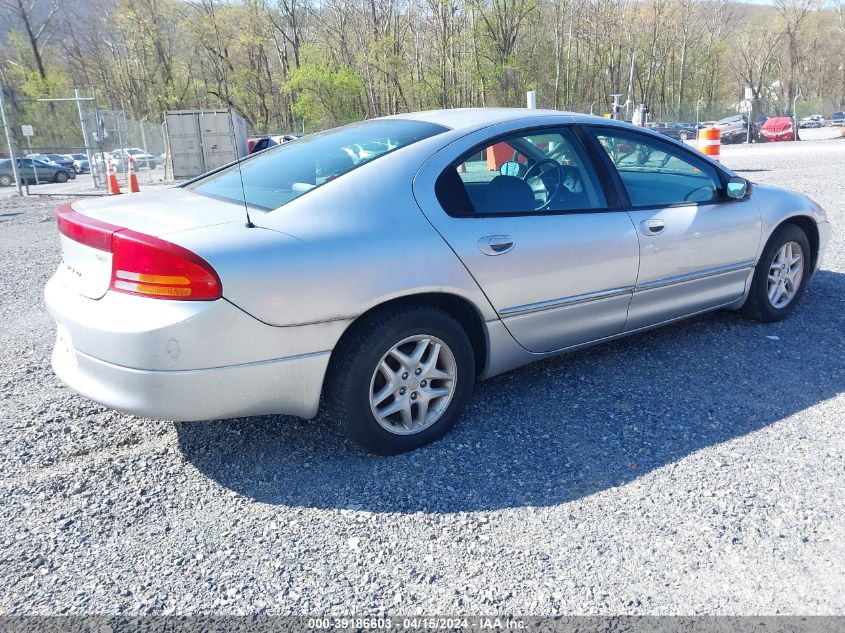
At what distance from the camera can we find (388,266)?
8.62 ft

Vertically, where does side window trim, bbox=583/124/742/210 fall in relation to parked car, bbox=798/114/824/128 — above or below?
below

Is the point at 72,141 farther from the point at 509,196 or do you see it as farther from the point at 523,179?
the point at 509,196

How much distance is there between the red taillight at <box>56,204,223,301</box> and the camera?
230cm

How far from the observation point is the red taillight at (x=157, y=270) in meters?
2.30

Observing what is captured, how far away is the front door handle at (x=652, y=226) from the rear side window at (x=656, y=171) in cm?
11

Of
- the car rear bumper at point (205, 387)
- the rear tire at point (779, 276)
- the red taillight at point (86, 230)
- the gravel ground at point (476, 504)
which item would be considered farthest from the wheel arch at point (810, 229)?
the red taillight at point (86, 230)

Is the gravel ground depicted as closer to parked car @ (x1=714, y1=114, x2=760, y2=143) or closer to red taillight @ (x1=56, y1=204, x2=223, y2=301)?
red taillight @ (x1=56, y1=204, x2=223, y2=301)

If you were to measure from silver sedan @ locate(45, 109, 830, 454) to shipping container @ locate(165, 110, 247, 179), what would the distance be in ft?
63.2

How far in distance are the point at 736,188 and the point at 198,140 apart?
20512 millimetres

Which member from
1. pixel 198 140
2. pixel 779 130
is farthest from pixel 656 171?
pixel 779 130

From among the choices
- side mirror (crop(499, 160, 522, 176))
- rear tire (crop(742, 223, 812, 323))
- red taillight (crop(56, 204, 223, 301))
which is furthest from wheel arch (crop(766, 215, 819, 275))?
red taillight (crop(56, 204, 223, 301))

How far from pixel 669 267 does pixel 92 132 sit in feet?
62.3

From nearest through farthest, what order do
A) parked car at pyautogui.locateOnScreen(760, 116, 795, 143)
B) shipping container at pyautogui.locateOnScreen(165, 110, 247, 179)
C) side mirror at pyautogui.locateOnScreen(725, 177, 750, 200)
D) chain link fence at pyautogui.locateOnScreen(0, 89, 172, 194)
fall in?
side mirror at pyautogui.locateOnScreen(725, 177, 750, 200) < chain link fence at pyautogui.locateOnScreen(0, 89, 172, 194) < shipping container at pyautogui.locateOnScreen(165, 110, 247, 179) < parked car at pyautogui.locateOnScreen(760, 116, 795, 143)

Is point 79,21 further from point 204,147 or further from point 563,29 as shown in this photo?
point 204,147
